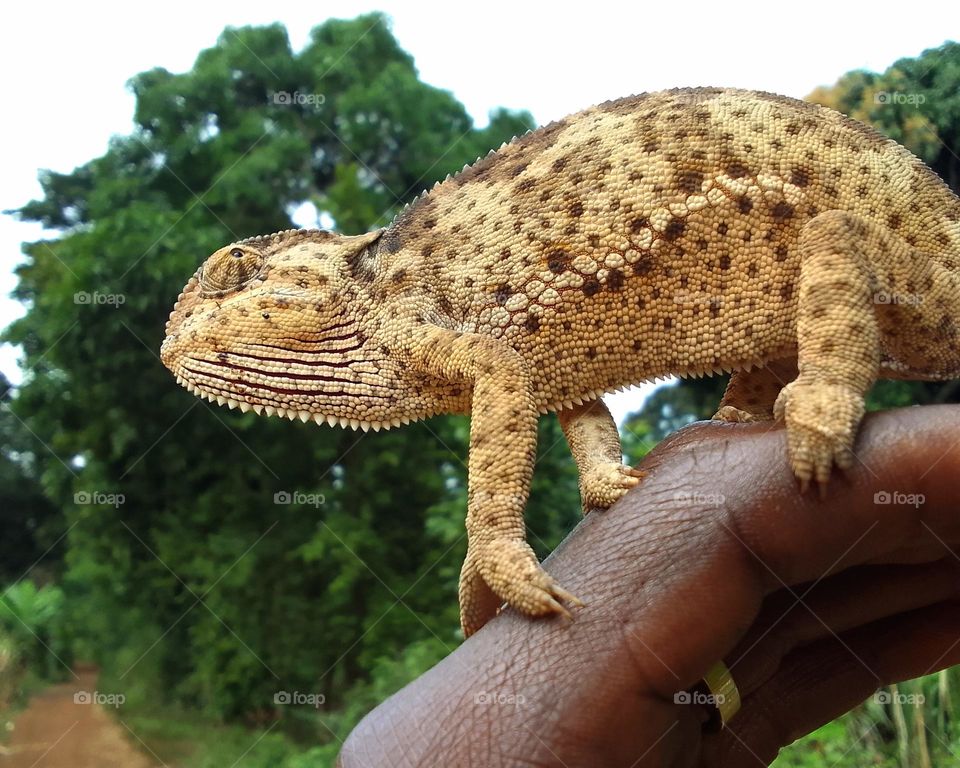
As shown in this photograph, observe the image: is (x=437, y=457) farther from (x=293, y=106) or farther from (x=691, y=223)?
(x=691, y=223)

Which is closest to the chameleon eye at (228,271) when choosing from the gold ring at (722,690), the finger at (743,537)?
the finger at (743,537)

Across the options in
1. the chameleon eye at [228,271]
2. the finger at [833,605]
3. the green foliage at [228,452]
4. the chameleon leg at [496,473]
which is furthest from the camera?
the green foliage at [228,452]

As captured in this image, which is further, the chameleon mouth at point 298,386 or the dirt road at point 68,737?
the dirt road at point 68,737

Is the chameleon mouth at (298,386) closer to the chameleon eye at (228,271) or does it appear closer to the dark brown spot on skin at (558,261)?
the chameleon eye at (228,271)

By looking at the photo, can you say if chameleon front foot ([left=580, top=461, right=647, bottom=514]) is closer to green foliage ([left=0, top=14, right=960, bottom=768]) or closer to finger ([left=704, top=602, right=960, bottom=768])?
finger ([left=704, top=602, right=960, bottom=768])

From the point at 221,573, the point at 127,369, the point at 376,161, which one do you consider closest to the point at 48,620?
the point at 221,573

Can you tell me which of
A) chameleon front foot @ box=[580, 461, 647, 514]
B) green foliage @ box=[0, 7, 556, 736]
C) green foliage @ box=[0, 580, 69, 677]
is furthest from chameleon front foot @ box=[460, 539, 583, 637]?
green foliage @ box=[0, 580, 69, 677]

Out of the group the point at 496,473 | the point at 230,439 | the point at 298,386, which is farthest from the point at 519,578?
the point at 230,439
